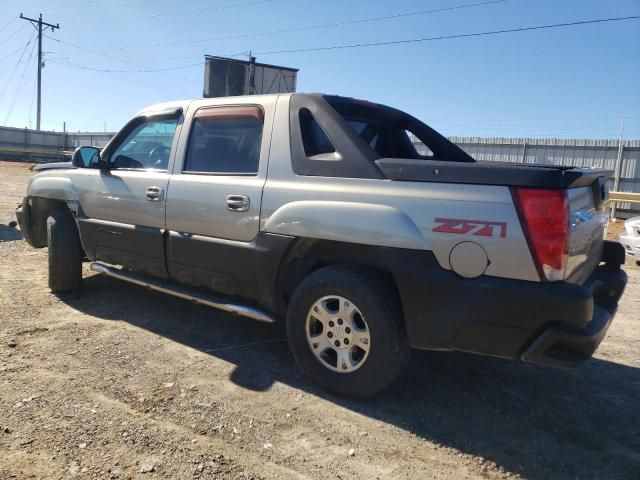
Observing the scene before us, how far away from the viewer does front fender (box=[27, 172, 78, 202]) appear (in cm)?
504

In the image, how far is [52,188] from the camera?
5199 millimetres

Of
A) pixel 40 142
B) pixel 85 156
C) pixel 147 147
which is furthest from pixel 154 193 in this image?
pixel 40 142

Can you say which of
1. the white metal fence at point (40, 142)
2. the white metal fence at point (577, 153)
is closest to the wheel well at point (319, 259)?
the white metal fence at point (577, 153)

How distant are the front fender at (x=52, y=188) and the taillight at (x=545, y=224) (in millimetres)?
4087

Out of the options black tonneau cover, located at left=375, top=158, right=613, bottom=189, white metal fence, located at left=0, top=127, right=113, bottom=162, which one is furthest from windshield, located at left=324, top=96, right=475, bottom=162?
white metal fence, located at left=0, top=127, right=113, bottom=162

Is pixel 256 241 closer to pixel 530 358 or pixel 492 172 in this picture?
pixel 492 172

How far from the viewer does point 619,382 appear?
151 inches

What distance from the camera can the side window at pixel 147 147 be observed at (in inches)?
174

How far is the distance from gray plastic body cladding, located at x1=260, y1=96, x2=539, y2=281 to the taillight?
0.13ft

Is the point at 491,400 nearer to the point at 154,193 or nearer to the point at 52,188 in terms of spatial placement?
the point at 154,193

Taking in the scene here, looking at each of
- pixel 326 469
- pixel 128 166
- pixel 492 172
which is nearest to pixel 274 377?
pixel 326 469

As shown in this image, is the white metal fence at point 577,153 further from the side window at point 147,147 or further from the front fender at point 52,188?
the front fender at point 52,188

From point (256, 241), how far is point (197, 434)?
1311 millimetres

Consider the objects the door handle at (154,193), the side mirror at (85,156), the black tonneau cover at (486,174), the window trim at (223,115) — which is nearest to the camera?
the black tonneau cover at (486,174)
